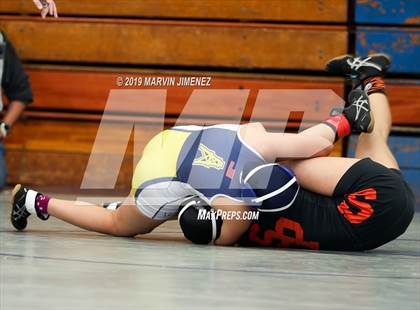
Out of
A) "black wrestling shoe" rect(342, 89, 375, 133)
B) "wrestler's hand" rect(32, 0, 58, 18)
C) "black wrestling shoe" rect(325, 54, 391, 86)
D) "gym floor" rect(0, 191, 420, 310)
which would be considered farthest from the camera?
"black wrestling shoe" rect(325, 54, 391, 86)

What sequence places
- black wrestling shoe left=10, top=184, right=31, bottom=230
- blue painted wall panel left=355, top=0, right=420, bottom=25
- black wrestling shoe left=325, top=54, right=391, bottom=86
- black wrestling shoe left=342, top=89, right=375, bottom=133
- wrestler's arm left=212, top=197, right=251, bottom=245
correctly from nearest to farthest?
1. wrestler's arm left=212, top=197, right=251, bottom=245
2. black wrestling shoe left=342, top=89, right=375, bottom=133
3. black wrestling shoe left=10, top=184, right=31, bottom=230
4. black wrestling shoe left=325, top=54, right=391, bottom=86
5. blue painted wall panel left=355, top=0, right=420, bottom=25

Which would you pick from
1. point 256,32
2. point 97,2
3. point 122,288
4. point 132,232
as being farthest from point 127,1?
point 122,288

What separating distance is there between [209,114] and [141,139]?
1.74 feet

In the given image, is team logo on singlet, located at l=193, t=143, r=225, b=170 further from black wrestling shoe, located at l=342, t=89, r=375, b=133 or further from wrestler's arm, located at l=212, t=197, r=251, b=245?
black wrestling shoe, located at l=342, t=89, r=375, b=133

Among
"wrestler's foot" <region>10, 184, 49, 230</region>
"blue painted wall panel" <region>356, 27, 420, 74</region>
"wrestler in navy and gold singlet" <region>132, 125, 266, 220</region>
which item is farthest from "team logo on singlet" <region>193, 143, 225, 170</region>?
"blue painted wall panel" <region>356, 27, 420, 74</region>

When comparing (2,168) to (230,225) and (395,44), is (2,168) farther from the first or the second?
(230,225)

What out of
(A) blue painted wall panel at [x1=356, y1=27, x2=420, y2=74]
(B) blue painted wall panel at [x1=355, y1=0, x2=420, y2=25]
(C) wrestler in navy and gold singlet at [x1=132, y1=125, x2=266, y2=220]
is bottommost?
(C) wrestler in navy and gold singlet at [x1=132, y1=125, x2=266, y2=220]

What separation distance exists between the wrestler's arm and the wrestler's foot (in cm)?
88

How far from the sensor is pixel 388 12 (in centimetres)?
651

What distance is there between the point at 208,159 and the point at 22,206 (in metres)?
0.96

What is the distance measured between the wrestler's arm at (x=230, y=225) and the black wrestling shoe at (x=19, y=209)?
3.07 ft

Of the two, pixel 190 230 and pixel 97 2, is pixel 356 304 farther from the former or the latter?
pixel 97 2

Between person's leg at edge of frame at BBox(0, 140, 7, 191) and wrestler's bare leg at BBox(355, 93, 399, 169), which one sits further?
person's leg at edge of frame at BBox(0, 140, 7, 191)

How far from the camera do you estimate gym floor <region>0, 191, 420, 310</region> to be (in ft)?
10.2
